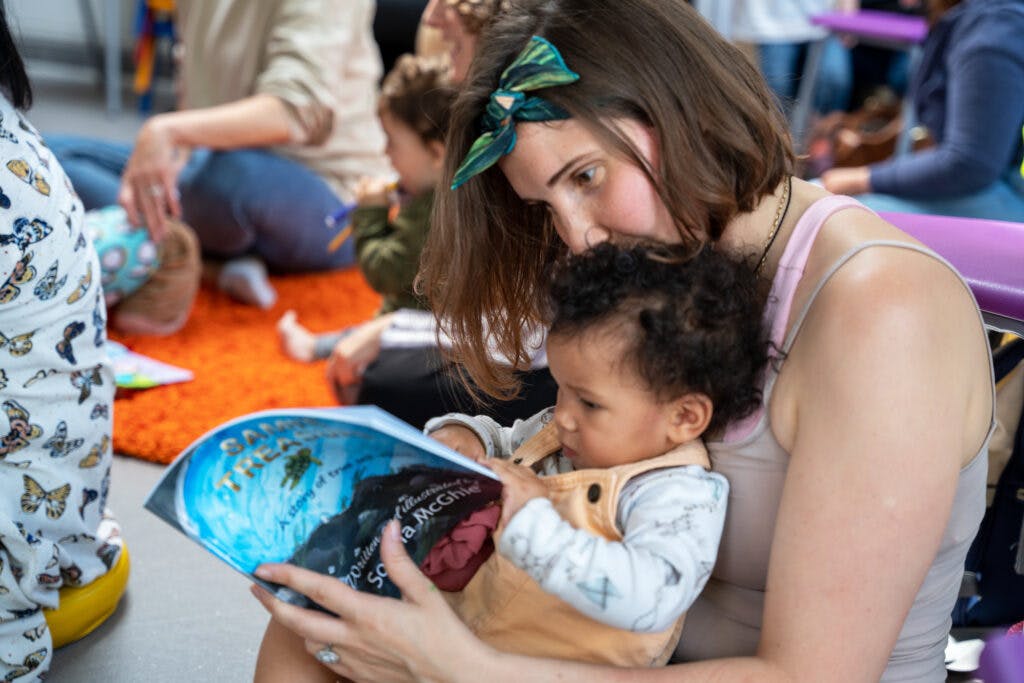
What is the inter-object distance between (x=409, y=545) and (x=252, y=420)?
0.60 feet

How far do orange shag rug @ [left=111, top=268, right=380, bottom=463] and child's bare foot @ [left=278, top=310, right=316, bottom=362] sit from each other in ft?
0.07

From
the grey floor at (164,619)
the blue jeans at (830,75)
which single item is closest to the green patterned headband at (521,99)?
the grey floor at (164,619)

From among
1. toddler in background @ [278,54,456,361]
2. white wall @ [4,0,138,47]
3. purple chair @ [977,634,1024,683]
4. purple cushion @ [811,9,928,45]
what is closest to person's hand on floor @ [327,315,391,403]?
toddler in background @ [278,54,456,361]

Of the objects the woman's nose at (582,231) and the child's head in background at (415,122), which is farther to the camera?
the child's head in background at (415,122)

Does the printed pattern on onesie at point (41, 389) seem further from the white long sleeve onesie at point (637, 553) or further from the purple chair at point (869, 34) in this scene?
the purple chair at point (869, 34)

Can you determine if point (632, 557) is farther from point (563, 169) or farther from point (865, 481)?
point (563, 169)

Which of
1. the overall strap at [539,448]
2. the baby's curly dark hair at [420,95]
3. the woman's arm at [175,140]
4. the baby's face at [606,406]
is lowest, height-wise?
the woman's arm at [175,140]

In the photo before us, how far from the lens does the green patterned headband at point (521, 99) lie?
0.92 meters

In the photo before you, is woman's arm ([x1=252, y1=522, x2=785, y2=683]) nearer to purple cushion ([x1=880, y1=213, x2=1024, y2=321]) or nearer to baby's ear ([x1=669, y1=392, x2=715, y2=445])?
baby's ear ([x1=669, y1=392, x2=715, y2=445])

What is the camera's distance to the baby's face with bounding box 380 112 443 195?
2057 mm

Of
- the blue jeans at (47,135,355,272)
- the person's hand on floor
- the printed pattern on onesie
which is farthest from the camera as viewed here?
the blue jeans at (47,135,355,272)

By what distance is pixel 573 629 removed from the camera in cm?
91

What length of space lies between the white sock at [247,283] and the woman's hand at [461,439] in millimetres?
1647

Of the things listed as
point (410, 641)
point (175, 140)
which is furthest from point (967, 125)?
point (410, 641)
